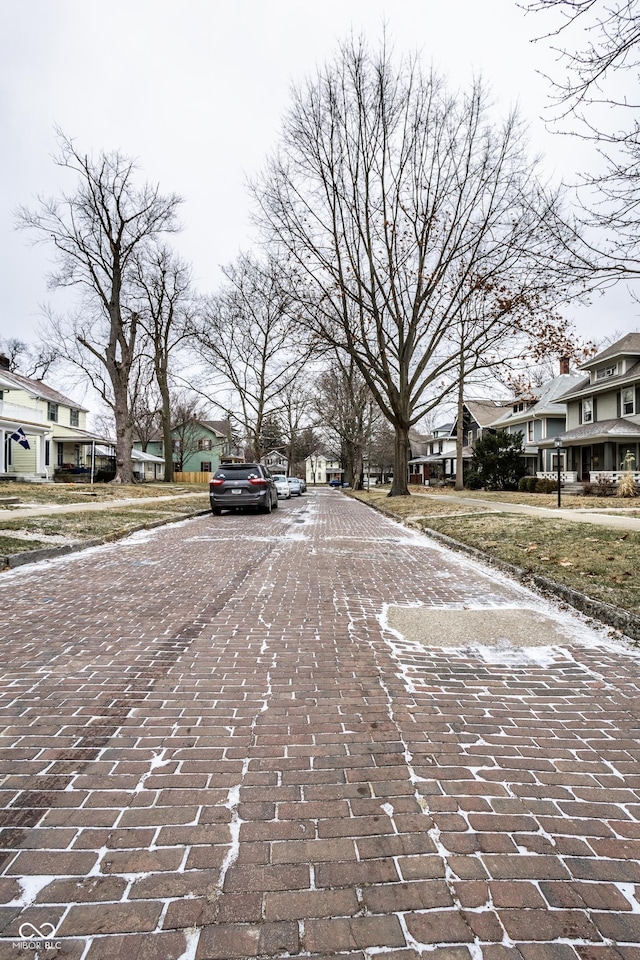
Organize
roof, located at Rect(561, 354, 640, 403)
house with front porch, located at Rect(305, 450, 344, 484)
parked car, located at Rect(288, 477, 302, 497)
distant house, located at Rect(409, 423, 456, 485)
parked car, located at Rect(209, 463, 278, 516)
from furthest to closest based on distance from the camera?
1. house with front porch, located at Rect(305, 450, 344, 484)
2. distant house, located at Rect(409, 423, 456, 485)
3. parked car, located at Rect(288, 477, 302, 497)
4. roof, located at Rect(561, 354, 640, 403)
5. parked car, located at Rect(209, 463, 278, 516)

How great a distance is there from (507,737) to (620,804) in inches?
25.6

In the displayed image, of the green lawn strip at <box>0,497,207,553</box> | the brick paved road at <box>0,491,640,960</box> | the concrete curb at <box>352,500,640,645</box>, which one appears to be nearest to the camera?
the brick paved road at <box>0,491,640,960</box>

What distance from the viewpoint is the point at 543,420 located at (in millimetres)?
39125

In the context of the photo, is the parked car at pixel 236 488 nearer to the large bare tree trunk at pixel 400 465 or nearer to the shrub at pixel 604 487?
the large bare tree trunk at pixel 400 465

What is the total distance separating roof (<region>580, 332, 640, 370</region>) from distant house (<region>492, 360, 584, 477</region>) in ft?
14.5

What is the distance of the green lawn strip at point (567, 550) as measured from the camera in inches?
232

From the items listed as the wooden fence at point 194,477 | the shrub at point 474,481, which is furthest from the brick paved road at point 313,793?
the wooden fence at point 194,477

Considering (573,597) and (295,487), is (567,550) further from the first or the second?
(295,487)

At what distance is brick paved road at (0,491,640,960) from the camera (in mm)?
1748

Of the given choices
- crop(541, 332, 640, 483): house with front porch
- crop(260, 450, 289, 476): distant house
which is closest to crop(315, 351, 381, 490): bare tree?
crop(541, 332, 640, 483): house with front porch

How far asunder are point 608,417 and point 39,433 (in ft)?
114

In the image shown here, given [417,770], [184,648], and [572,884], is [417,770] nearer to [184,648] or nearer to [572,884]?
[572,884]

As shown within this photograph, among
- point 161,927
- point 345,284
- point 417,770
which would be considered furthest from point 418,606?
point 345,284

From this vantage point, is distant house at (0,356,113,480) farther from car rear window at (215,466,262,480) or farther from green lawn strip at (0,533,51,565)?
green lawn strip at (0,533,51,565)
